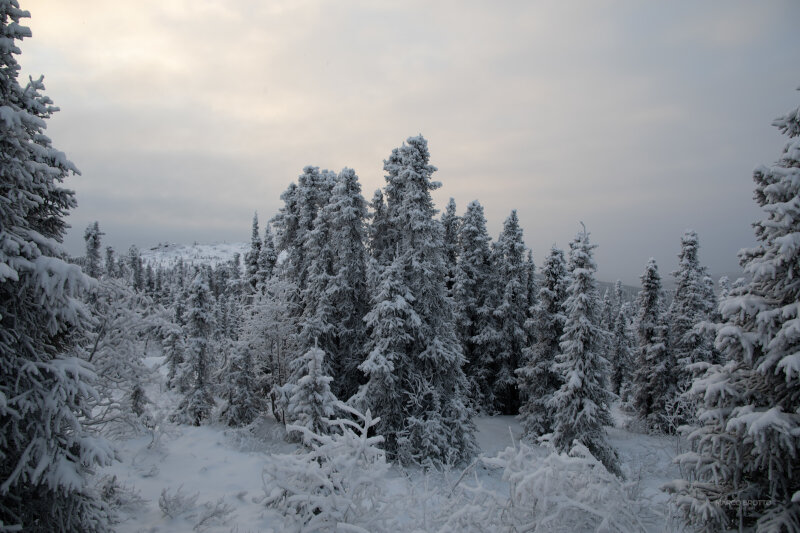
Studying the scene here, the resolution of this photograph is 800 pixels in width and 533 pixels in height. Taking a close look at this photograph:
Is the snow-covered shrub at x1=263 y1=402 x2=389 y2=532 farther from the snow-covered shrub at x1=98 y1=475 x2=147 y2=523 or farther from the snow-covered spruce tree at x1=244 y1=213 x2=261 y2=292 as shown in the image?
the snow-covered spruce tree at x1=244 y1=213 x2=261 y2=292

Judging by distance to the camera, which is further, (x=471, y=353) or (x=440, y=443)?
(x=471, y=353)

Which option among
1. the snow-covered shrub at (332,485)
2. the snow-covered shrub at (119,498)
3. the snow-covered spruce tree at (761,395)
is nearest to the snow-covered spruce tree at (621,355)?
the snow-covered spruce tree at (761,395)

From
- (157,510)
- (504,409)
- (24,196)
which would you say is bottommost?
(504,409)

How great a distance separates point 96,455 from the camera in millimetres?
6086

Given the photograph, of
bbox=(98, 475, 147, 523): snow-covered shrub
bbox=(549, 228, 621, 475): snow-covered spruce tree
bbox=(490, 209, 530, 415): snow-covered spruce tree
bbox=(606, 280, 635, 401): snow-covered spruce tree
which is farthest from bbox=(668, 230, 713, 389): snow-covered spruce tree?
bbox=(98, 475, 147, 523): snow-covered shrub

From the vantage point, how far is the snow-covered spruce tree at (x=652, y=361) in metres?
28.7

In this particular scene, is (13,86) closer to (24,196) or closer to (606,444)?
(24,196)

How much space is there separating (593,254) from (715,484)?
44.8ft

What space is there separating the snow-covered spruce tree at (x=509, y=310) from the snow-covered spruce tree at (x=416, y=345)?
965cm

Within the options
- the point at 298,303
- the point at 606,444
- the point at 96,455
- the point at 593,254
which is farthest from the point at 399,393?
the point at 96,455

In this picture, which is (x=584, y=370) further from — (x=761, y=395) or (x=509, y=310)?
(x=761, y=395)

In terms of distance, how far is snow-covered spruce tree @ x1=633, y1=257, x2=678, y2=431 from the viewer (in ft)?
94.1

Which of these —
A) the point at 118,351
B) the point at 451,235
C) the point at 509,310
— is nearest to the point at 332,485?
the point at 118,351

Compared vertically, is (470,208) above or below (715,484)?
above
